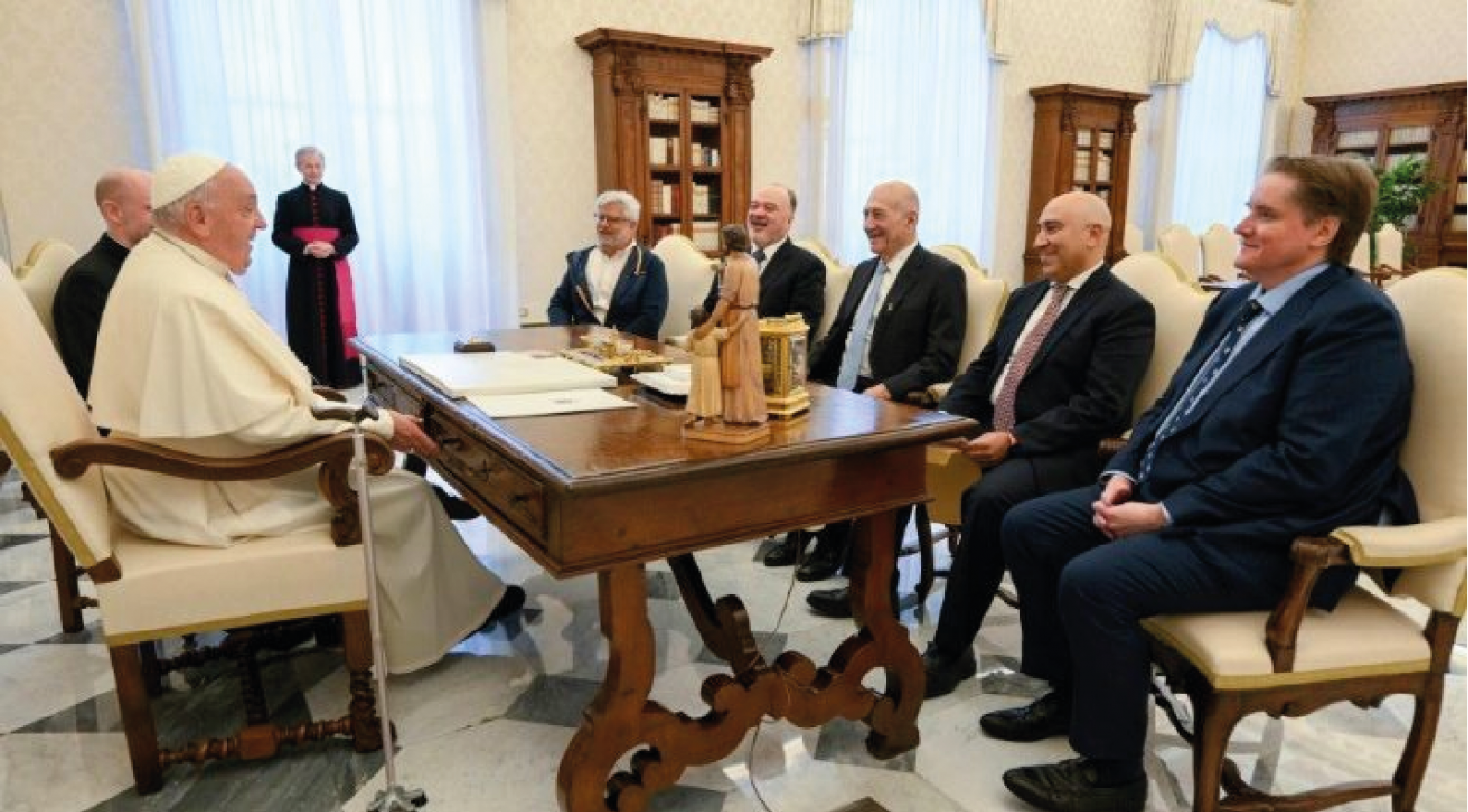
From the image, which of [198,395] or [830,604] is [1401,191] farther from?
[198,395]

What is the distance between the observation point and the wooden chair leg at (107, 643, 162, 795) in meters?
1.88

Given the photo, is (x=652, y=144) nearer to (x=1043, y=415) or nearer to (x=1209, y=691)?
(x=1043, y=415)

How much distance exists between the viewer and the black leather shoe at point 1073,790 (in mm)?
1813

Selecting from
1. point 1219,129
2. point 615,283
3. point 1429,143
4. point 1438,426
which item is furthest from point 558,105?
point 1429,143

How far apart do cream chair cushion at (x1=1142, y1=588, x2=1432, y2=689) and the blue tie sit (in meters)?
1.54

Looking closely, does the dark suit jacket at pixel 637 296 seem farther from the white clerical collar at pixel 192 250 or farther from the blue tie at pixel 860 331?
the white clerical collar at pixel 192 250

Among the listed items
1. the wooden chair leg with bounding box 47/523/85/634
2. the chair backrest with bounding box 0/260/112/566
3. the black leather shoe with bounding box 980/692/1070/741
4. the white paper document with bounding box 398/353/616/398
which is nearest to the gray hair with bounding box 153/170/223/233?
the chair backrest with bounding box 0/260/112/566

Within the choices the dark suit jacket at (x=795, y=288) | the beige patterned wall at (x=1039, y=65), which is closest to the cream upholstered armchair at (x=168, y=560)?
the dark suit jacket at (x=795, y=288)

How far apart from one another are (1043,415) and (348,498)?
1.69 metres

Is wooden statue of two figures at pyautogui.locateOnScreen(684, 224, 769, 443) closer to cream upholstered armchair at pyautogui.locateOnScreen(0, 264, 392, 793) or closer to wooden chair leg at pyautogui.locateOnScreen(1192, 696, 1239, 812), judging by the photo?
cream upholstered armchair at pyautogui.locateOnScreen(0, 264, 392, 793)

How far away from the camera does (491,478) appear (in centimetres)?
183

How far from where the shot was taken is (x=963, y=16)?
7789 millimetres

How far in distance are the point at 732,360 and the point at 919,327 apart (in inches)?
58.2

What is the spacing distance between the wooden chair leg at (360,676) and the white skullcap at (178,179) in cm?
98
